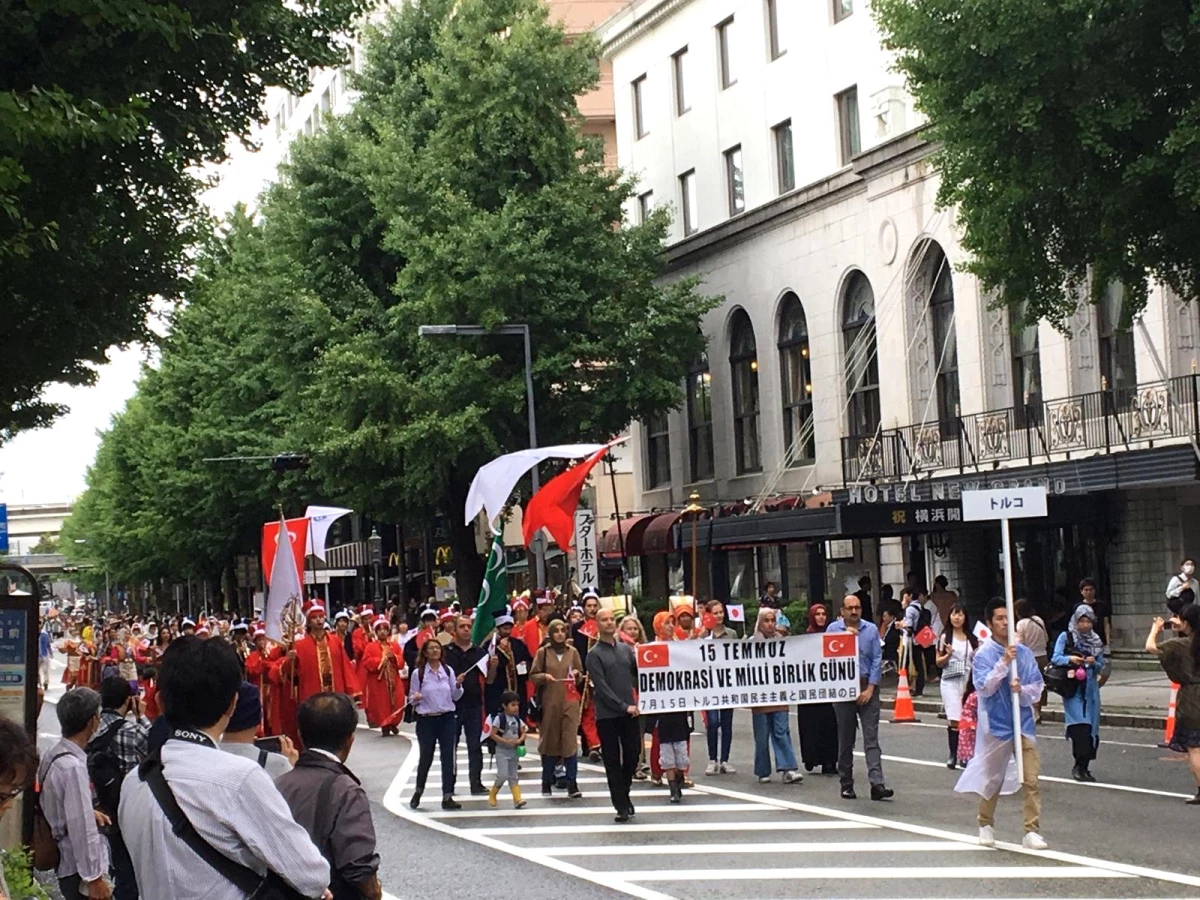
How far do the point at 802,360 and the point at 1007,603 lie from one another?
29.4m

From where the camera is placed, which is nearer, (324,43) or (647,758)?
(324,43)

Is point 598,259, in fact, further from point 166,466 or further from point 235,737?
point 235,737

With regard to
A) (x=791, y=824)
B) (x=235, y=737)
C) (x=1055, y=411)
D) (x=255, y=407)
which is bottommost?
(x=791, y=824)

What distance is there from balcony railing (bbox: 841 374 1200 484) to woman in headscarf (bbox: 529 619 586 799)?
14.6 meters

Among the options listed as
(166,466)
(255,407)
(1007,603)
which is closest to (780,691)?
(1007,603)

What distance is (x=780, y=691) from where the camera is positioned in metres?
17.8

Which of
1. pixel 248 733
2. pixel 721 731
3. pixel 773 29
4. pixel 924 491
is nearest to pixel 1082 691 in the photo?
pixel 721 731

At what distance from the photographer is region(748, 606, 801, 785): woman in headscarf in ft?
59.6

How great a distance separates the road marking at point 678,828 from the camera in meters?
14.9

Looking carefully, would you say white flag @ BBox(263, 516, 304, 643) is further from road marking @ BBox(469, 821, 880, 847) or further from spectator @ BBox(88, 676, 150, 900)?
spectator @ BBox(88, 676, 150, 900)

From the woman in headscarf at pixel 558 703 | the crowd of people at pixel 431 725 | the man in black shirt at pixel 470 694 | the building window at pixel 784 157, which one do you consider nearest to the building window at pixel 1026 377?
the crowd of people at pixel 431 725

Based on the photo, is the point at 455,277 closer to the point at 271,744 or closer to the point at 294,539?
the point at 294,539

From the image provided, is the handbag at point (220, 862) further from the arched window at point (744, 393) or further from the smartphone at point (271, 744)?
the arched window at point (744, 393)

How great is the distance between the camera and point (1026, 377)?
35.6 meters
